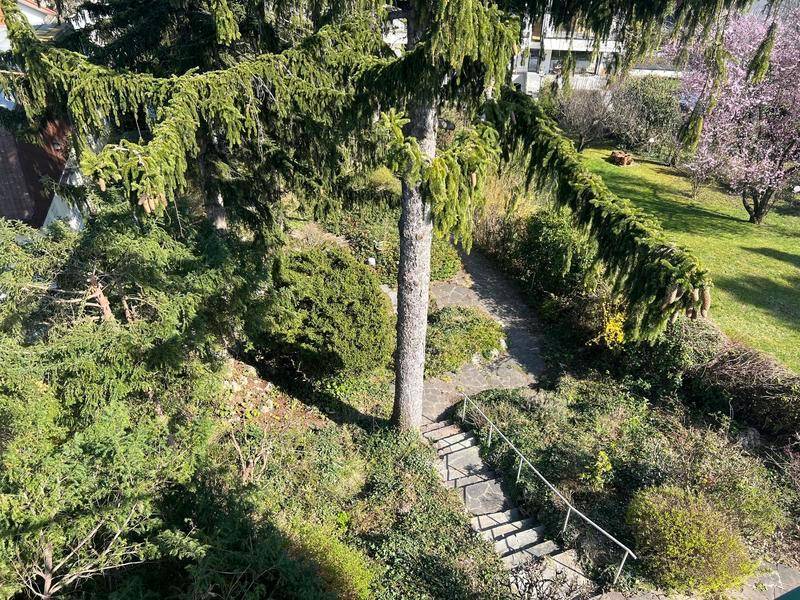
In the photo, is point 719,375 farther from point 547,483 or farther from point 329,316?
point 329,316

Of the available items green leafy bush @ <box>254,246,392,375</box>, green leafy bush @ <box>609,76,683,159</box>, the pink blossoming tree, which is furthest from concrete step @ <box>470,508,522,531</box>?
green leafy bush @ <box>609,76,683,159</box>

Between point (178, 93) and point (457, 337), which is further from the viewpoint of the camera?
point (457, 337)

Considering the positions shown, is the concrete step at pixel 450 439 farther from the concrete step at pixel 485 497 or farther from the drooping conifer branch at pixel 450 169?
the drooping conifer branch at pixel 450 169

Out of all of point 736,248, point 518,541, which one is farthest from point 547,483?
point 736,248

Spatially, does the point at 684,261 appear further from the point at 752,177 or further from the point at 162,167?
the point at 752,177

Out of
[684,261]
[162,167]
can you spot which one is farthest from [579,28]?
[162,167]

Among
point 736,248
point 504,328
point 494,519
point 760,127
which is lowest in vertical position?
point 494,519

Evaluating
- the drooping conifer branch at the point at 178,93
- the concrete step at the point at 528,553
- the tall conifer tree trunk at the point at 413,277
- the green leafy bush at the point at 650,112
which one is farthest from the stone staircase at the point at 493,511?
the green leafy bush at the point at 650,112
